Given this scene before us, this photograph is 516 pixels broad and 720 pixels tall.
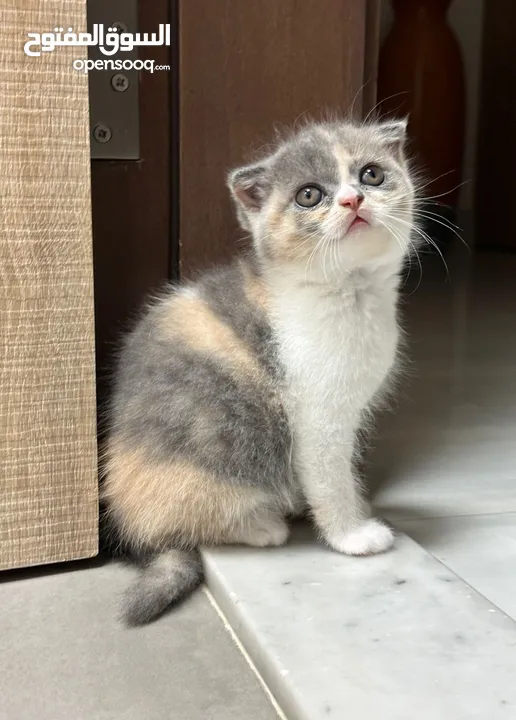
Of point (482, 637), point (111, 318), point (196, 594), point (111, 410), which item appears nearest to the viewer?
point (482, 637)

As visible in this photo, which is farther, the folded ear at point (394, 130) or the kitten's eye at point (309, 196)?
the folded ear at point (394, 130)

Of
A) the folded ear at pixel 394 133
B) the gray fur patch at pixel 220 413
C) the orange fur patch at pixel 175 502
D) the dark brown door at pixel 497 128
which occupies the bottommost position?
the orange fur patch at pixel 175 502

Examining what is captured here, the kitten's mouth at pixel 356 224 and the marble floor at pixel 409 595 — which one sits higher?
the kitten's mouth at pixel 356 224

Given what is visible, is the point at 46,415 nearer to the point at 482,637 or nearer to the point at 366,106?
the point at 482,637

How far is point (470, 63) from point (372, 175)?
12.2 ft

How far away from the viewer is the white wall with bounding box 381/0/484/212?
13.8ft

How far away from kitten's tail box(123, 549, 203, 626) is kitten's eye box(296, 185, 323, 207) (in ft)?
1.61

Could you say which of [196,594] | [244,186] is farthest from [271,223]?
[196,594]

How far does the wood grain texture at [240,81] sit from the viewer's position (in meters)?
1.19

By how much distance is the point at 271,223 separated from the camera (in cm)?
A: 104

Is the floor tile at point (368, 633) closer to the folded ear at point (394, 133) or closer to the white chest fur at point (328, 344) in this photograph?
the white chest fur at point (328, 344)

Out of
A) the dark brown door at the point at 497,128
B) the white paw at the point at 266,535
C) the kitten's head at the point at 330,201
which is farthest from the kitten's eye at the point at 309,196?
the dark brown door at the point at 497,128

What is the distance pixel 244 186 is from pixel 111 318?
1.12 ft

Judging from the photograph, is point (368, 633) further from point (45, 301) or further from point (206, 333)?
point (45, 301)
